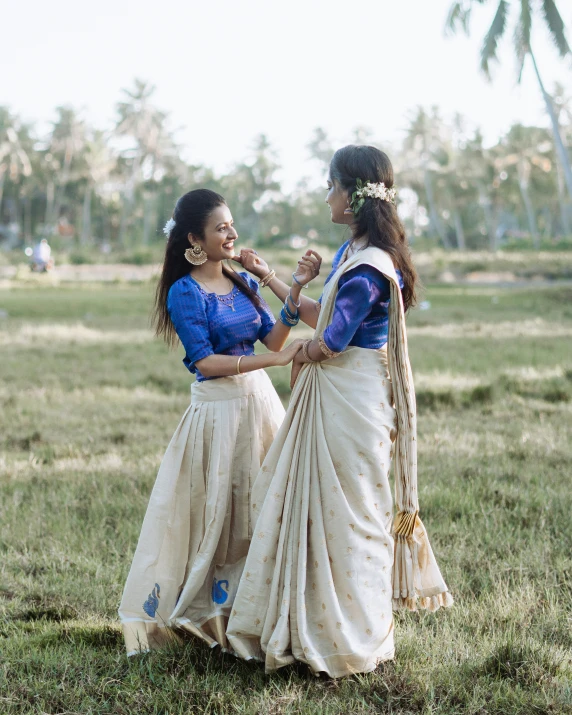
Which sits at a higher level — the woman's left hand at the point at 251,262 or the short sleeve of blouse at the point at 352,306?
the woman's left hand at the point at 251,262

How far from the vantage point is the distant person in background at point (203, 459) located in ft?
10.5

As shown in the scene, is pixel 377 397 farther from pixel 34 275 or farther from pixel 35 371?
pixel 34 275

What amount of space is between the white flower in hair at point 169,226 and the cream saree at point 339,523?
0.77 metres

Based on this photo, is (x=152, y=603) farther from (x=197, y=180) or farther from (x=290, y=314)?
(x=197, y=180)

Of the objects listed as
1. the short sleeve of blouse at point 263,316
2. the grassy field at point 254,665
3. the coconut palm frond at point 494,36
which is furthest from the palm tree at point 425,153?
the short sleeve of blouse at point 263,316

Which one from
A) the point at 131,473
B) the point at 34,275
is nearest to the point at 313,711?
the point at 131,473

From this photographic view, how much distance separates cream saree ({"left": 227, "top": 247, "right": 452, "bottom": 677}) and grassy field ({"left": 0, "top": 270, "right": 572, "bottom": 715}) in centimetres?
17

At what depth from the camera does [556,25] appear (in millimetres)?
23547

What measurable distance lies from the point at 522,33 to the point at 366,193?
24293 millimetres

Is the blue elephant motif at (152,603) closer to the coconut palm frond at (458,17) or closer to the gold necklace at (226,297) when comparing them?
the gold necklace at (226,297)

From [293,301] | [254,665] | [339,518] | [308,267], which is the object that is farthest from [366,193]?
[254,665]

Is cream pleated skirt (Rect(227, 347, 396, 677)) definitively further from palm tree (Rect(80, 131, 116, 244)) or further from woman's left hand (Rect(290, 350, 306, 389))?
palm tree (Rect(80, 131, 116, 244))

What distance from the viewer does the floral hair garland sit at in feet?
9.55

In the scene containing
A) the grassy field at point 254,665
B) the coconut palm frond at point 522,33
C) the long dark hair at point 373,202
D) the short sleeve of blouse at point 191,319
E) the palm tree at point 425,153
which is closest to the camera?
the grassy field at point 254,665
